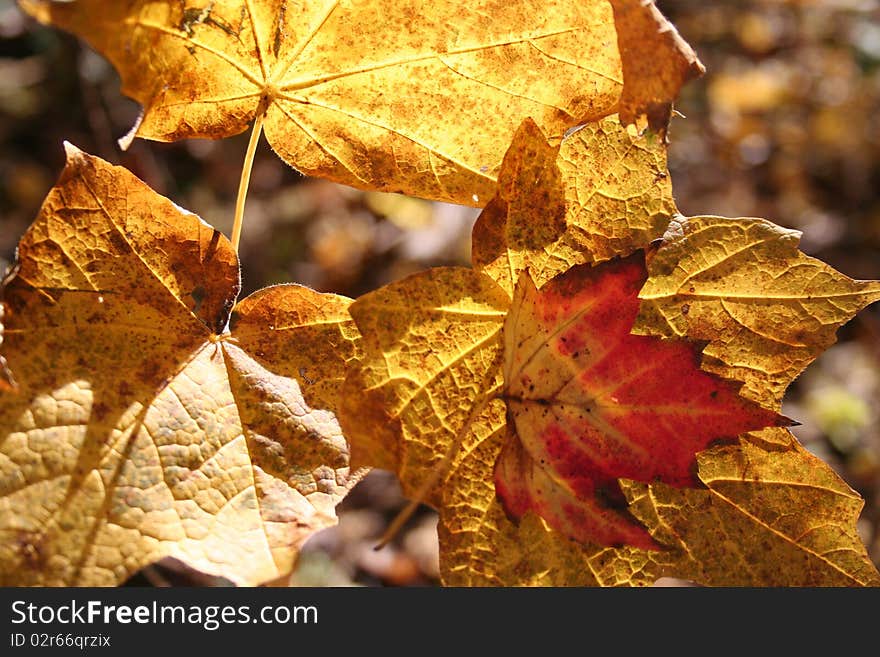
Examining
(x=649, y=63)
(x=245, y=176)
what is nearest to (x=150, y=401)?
(x=245, y=176)

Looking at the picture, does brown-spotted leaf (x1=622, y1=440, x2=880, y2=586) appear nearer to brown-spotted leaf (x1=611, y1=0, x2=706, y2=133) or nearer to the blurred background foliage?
brown-spotted leaf (x1=611, y1=0, x2=706, y2=133)

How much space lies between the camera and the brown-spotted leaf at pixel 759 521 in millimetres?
554

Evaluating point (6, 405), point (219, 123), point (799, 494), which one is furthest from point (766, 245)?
point (6, 405)

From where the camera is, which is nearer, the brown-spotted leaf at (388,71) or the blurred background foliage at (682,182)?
the brown-spotted leaf at (388,71)

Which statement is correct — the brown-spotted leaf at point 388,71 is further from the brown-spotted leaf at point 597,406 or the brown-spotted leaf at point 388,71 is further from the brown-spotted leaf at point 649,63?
the brown-spotted leaf at point 597,406

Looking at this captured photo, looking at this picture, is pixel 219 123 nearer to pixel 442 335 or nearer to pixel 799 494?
pixel 442 335

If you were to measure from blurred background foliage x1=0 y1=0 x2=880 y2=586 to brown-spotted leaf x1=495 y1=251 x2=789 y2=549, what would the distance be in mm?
956

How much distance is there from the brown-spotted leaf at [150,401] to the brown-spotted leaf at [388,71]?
0.09 meters

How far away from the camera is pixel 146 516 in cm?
50

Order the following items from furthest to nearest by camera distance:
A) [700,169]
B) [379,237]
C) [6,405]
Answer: [700,169]
[379,237]
[6,405]

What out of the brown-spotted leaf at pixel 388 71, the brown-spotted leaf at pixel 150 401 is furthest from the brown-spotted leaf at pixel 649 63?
the brown-spotted leaf at pixel 150 401

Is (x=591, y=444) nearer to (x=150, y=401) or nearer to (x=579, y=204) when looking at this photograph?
(x=579, y=204)

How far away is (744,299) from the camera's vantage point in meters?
0.56

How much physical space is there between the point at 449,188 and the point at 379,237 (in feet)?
5.48
